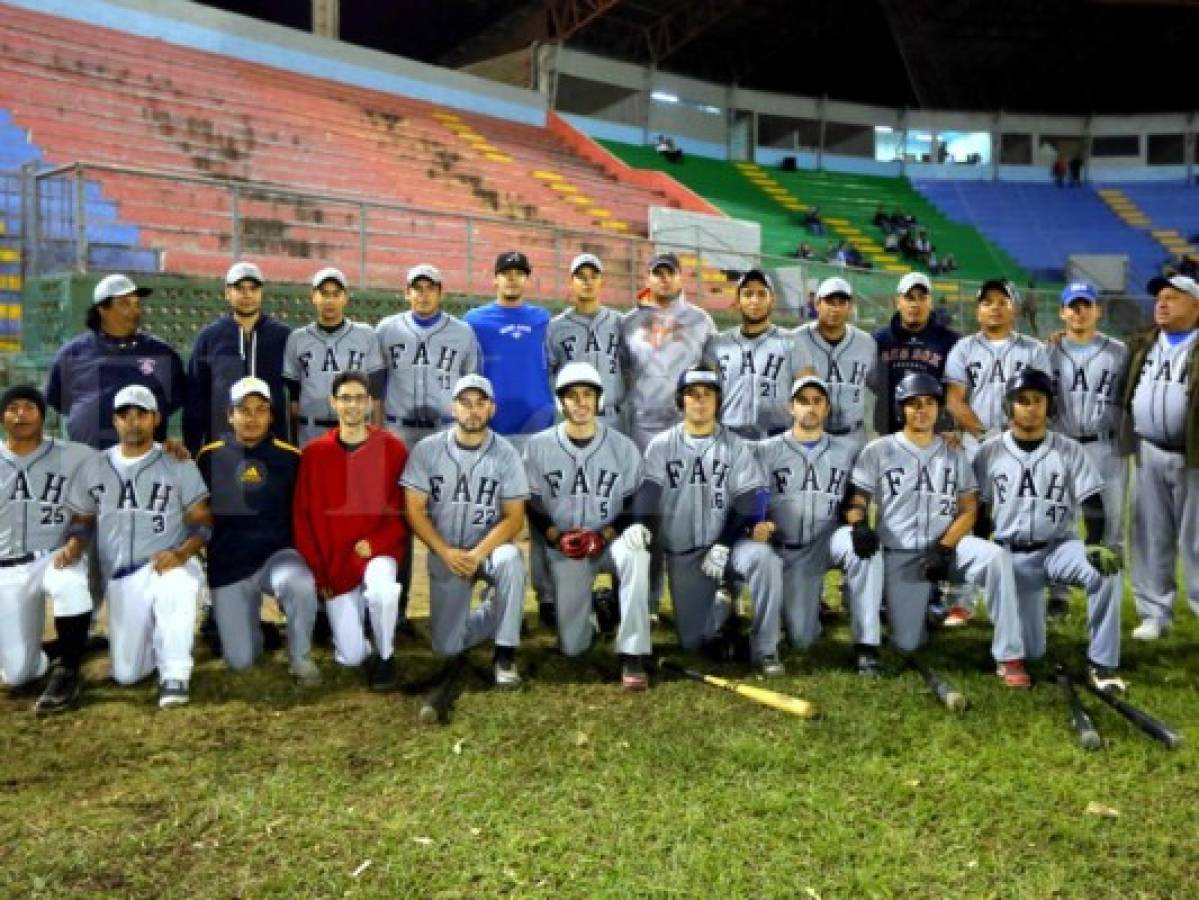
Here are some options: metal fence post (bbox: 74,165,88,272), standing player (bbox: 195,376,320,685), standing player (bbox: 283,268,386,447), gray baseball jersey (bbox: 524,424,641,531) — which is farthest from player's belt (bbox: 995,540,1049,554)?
metal fence post (bbox: 74,165,88,272)

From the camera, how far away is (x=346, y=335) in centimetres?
616

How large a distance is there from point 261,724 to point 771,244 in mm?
24399

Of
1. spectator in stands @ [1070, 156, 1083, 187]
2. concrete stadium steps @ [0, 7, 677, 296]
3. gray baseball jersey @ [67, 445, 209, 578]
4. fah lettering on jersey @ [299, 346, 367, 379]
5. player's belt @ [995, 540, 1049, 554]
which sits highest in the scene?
spectator in stands @ [1070, 156, 1083, 187]

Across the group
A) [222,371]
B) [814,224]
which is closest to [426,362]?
[222,371]

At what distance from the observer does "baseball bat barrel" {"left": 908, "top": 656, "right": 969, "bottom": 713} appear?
15.0 ft

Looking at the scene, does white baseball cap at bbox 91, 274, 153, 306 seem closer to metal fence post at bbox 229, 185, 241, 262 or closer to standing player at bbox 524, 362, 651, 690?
standing player at bbox 524, 362, 651, 690

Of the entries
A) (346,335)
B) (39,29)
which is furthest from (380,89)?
(346,335)

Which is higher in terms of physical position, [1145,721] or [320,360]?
[320,360]

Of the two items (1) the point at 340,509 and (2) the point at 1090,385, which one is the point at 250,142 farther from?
(2) the point at 1090,385

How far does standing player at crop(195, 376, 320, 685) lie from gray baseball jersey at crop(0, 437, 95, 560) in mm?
726

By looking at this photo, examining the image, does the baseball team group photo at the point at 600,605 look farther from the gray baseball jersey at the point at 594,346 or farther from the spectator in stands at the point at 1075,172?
the spectator in stands at the point at 1075,172

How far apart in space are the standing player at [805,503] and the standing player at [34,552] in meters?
3.89

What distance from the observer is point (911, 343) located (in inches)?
256

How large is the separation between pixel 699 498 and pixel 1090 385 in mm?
2810
